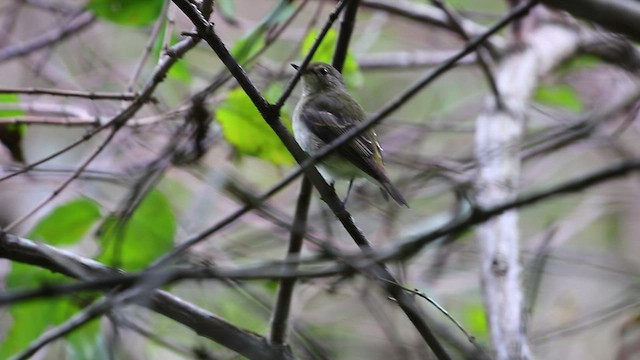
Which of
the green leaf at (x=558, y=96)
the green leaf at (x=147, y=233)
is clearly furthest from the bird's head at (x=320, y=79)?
the green leaf at (x=558, y=96)

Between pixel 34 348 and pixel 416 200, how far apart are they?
2.91 m

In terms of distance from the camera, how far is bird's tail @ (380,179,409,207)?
2.73m

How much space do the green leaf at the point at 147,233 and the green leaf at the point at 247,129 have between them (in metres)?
0.34

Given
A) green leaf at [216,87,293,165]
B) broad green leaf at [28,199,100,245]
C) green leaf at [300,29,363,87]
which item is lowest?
broad green leaf at [28,199,100,245]

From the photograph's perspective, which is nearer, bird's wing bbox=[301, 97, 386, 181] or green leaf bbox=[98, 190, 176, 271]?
green leaf bbox=[98, 190, 176, 271]

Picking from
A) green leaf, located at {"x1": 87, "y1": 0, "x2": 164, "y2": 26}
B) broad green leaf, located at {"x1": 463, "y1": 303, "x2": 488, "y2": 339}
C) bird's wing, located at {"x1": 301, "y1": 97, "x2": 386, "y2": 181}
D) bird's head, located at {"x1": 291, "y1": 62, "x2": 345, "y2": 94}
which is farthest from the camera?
broad green leaf, located at {"x1": 463, "y1": 303, "x2": 488, "y2": 339}

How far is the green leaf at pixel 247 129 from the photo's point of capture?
2781 millimetres

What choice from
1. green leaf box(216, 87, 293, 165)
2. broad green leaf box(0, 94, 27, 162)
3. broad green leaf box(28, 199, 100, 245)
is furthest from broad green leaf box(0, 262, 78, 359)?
green leaf box(216, 87, 293, 165)

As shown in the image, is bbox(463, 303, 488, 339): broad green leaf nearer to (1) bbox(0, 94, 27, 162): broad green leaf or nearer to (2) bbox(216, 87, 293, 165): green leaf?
(2) bbox(216, 87, 293, 165): green leaf

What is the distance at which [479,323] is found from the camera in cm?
Result: 352

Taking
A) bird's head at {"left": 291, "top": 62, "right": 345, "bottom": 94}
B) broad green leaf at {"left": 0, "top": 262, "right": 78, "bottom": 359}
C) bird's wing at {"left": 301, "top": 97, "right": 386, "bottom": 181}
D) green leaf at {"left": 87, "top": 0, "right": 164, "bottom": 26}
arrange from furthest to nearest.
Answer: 1. bird's head at {"left": 291, "top": 62, "right": 345, "bottom": 94}
2. bird's wing at {"left": 301, "top": 97, "right": 386, "bottom": 181}
3. green leaf at {"left": 87, "top": 0, "right": 164, "bottom": 26}
4. broad green leaf at {"left": 0, "top": 262, "right": 78, "bottom": 359}

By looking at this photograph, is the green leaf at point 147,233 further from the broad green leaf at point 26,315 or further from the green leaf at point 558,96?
the green leaf at point 558,96

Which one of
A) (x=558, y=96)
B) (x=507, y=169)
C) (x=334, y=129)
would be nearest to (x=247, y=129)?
(x=334, y=129)

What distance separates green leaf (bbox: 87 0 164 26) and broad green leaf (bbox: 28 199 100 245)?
66 cm
